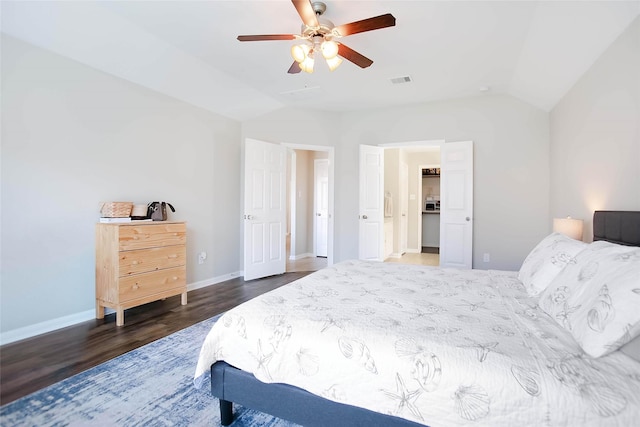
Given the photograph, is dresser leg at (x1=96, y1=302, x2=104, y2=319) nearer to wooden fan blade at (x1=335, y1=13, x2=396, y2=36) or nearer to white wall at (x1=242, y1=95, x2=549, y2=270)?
white wall at (x1=242, y1=95, x2=549, y2=270)

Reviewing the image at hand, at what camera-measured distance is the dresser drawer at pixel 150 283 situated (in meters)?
2.82

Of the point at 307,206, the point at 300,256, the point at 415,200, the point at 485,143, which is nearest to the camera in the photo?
the point at 485,143

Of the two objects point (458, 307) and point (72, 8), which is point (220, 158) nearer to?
point (72, 8)

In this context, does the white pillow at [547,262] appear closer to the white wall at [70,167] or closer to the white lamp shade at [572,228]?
the white lamp shade at [572,228]

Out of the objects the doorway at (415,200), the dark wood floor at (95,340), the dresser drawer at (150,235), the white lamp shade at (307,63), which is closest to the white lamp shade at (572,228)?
the white lamp shade at (307,63)

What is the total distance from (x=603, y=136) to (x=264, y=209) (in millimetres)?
3828

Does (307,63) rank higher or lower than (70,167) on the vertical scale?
higher

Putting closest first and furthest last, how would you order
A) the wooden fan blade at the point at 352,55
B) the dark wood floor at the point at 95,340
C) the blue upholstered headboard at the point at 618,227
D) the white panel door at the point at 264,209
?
the dark wood floor at the point at 95,340
the blue upholstered headboard at the point at 618,227
the wooden fan blade at the point at 352,55
the white panel door at the point at 264,209

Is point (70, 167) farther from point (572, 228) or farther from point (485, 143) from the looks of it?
point (485, 143)

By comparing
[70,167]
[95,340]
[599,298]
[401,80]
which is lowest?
[95,340]

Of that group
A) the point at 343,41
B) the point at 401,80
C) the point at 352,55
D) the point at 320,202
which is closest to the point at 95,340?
the point at 352,55

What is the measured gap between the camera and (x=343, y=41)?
301cm

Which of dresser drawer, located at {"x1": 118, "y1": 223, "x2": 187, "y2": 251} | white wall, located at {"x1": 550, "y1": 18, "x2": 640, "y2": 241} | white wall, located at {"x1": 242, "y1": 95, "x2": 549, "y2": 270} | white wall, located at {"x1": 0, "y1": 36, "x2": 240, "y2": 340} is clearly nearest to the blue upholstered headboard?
white wall, located at {"x1": 550, "y1": 18, "x2": 640, "y2": 241}

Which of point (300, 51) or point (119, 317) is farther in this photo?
point (119, 317)
